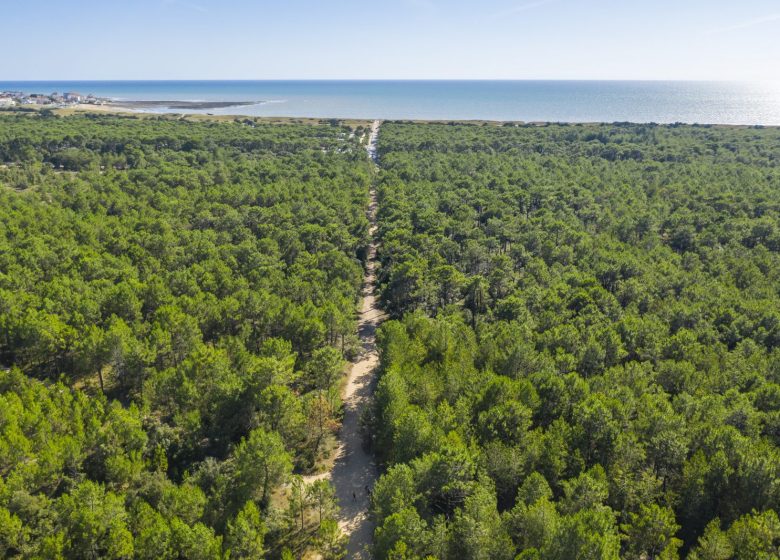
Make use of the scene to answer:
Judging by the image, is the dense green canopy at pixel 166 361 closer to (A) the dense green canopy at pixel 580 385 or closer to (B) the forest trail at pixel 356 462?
(B) the forest trail at pixel 356 462

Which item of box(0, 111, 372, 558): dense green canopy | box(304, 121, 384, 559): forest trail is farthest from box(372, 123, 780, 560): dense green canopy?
box(0, 111, 372, 558): dense green canopy

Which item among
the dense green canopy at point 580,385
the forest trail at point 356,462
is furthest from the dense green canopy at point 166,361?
the dense green canopy at point 580,385

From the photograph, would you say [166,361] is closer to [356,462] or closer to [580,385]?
[356,462]

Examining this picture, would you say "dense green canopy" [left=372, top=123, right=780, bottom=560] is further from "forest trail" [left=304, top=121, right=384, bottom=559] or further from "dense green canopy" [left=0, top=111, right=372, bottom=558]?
"dense green canopy" [left=0, top=111, right=372, bottom=558]

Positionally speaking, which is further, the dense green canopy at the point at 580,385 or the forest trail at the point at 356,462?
the forest trail at the point at 356,462

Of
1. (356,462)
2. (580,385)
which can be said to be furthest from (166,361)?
(580,385)

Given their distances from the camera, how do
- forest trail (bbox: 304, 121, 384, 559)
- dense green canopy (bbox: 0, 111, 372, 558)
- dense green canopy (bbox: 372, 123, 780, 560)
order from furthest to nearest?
forest trail (bbox: 304, 121, 384, 559)
dense green canopy (bbox: 0, 111, 372, 558)
dense green canopy (bbox: 372, 123, 780, 560)

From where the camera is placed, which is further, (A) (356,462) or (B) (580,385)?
(B) (580,385)

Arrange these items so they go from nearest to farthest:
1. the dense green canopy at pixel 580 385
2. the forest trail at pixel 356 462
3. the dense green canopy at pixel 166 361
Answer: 1. the dense green canopy at pixel 580 385
2. the dense green canopy at pixel 166 361
3. the forest trail at pixel 356 462

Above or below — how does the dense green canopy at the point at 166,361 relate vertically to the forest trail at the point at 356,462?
above
